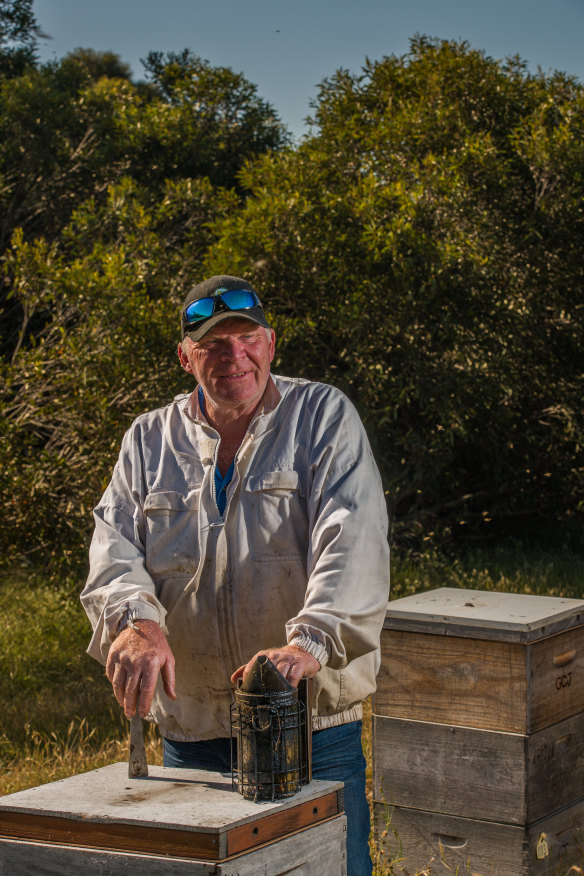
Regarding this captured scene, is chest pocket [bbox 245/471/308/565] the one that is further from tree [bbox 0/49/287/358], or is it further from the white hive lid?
tree [bbox 0/49/287/358]

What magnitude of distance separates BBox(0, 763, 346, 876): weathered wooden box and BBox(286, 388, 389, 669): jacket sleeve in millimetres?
322

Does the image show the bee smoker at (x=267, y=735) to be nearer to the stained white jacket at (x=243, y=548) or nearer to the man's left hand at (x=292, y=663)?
the man's left hand at (x=292, y=663)

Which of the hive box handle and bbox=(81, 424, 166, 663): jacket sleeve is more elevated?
bbox=(81, 424, 166, 663): jacket sleeve

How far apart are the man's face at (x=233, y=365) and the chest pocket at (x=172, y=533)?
0.25 metres

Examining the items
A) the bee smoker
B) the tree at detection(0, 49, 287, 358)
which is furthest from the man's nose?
the tree at detection(0, 49, 287, 358)

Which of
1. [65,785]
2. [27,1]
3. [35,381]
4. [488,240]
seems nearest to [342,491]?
[65,785]

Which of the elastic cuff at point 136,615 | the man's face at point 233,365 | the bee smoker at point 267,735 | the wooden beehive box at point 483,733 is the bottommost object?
the wooden beehive box at point 483,733

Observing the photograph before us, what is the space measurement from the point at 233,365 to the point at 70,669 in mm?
4915

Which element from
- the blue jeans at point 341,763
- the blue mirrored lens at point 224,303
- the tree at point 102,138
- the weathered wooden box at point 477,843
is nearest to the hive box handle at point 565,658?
the weathered wooden box at point 477,843

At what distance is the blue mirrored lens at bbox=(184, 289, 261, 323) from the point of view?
2592mm

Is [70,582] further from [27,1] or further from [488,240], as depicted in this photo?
[27,1]

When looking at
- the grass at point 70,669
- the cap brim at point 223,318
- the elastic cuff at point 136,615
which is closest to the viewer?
the elastic cuff at point 136,615

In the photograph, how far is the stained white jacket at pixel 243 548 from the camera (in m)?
2.37

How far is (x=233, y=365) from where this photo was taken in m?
2.59
